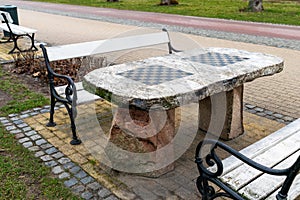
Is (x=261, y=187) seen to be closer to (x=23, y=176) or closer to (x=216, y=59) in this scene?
(x=216, y=59)

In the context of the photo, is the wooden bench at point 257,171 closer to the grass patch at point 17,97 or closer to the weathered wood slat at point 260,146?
the weathered wood slat at point 260,146

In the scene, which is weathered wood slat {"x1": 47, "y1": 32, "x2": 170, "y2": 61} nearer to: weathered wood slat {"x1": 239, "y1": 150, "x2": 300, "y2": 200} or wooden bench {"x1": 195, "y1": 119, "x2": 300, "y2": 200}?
wooden bench {"x1": 195, "y1": 119, "x2": 300, "y2": 200}

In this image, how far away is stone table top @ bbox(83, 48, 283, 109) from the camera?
255cm

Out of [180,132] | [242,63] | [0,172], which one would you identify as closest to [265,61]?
[242,63]

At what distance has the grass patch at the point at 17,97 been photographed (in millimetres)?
4688

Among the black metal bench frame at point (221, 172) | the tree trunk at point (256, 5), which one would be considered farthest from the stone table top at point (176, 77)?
the tree trunk at point (256, 5)

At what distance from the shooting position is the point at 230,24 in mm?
13367

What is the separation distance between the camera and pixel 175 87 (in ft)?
8.79

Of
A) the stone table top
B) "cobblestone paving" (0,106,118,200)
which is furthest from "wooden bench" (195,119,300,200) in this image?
"cobblestone paving" (0,106,118,200)

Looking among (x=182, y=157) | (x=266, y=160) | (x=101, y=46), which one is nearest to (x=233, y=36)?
(x=101, y=46)

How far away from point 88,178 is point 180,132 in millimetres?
1347

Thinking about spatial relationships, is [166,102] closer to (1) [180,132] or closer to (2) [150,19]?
(1) [180,132]

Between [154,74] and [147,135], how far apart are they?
0.56 meters

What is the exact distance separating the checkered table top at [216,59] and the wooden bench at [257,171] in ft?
3.35
